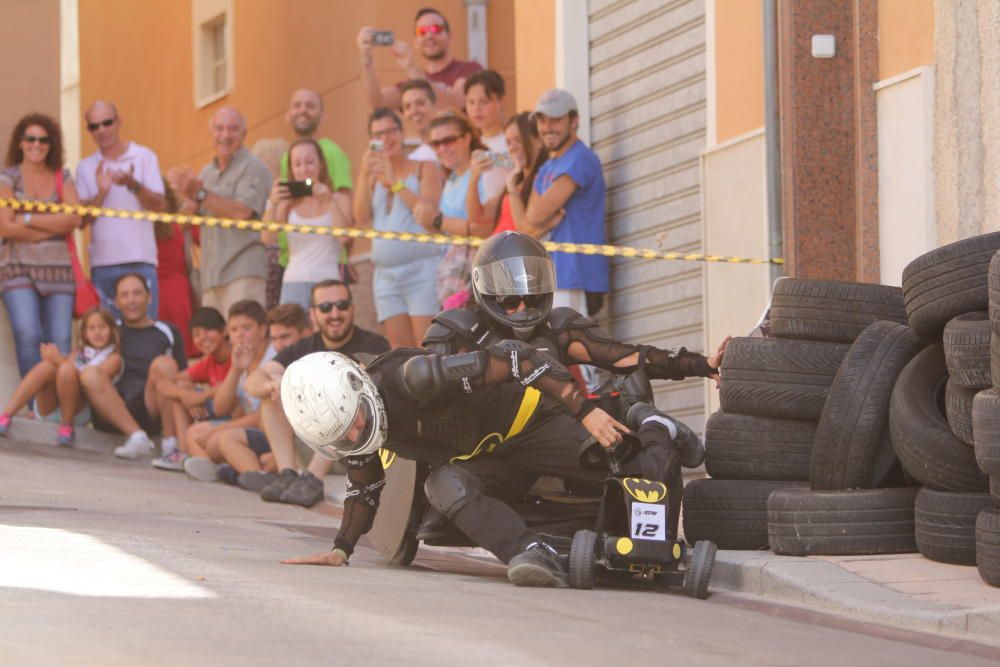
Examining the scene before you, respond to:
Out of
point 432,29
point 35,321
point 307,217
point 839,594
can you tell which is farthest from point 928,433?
point 35,321

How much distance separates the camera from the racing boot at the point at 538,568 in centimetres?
929

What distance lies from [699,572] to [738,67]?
21.4 ft

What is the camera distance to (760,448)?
1032 centimetres

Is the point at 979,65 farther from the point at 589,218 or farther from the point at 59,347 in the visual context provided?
the point at 59,347

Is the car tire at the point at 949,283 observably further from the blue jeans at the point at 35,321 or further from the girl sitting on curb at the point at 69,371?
the blue jeans at the point at 35,321

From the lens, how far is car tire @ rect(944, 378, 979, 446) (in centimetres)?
901

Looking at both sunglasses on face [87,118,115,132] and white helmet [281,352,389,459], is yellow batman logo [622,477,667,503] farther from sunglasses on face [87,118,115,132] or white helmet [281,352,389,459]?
sunglasses on face [87,118,115,132]

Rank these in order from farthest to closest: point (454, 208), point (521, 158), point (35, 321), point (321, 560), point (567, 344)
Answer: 1. point (35, 321)
2. point (454, 208)
3. point (521, 158)
4. point (567, 344)
5. point (321, 560)

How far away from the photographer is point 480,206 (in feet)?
51.4

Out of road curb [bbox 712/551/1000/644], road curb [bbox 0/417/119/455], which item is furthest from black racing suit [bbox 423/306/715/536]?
road curb [bbox 0/417/119/455]

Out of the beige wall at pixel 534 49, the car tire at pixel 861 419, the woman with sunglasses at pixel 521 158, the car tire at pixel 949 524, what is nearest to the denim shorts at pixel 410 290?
the woman with sunglasses at pixel 521 158

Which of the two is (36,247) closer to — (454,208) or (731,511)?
(454,208)

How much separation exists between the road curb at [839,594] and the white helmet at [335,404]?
169 centimetres

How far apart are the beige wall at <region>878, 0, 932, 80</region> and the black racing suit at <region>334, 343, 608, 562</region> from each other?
13.7 ft
